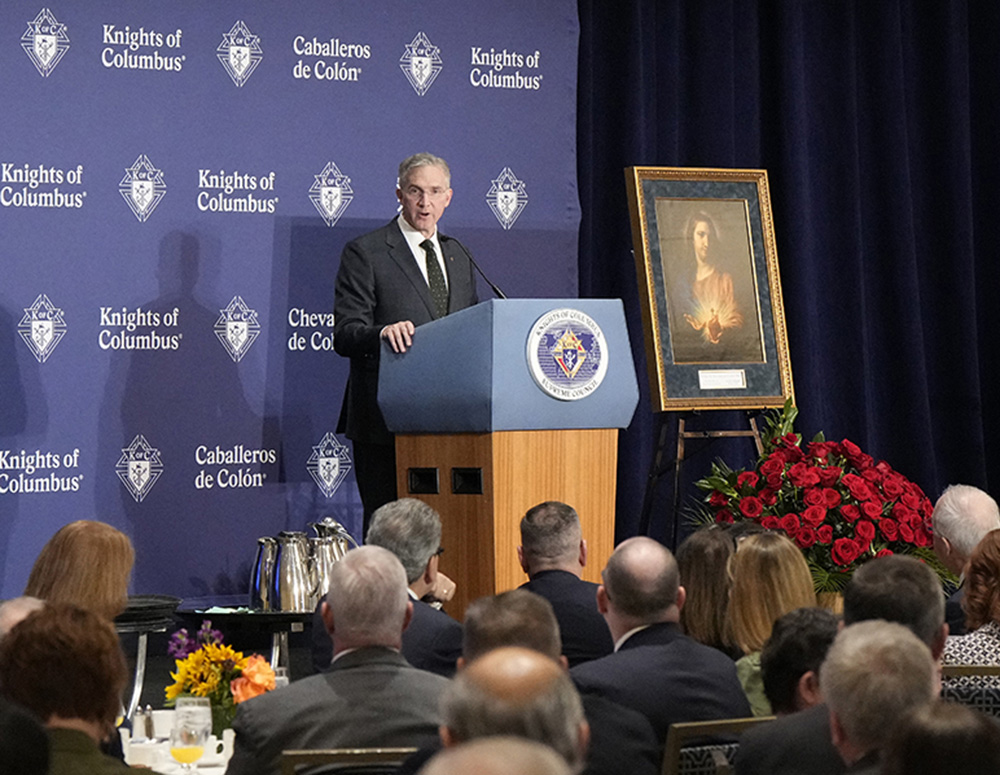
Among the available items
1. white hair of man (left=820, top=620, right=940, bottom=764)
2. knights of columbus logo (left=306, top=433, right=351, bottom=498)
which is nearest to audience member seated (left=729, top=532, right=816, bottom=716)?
white hair of man (left=820, top=620, right=940, bottom=764)

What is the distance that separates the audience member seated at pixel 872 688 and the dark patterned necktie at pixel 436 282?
3468mm

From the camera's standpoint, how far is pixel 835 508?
525 centimetres

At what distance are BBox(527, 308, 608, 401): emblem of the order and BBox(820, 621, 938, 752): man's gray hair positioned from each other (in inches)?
95.9

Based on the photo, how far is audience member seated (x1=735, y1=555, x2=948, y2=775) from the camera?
2.34 m

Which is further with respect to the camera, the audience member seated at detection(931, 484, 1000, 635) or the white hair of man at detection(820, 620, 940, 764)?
the audience member seated at detection(931, 484, 1000, 635)

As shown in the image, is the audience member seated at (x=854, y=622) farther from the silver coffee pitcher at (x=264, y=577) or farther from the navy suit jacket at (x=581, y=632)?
the silver coffee pitcher at (x=264, y=577)

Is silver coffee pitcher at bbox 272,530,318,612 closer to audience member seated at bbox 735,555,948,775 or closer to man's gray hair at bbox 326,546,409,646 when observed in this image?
man's gray hair at bbox 326,546,409,646

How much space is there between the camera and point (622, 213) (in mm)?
7441

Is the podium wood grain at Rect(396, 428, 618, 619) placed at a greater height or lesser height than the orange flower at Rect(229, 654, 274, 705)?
greater

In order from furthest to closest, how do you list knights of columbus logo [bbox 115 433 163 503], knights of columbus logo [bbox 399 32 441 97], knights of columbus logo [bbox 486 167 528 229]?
knights of columbus logo [bbox 486 167 528 229] < knights of columbus logo [bbox 399 32 441 97] < knights of columbus logo [bbox 115 433 163 503]

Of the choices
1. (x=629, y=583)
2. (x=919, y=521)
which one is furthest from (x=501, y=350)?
(x=919, y=521)

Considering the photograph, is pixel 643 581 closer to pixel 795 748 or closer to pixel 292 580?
pixel 795 748

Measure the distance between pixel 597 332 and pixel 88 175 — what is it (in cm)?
262

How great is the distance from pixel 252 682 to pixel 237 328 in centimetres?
339
